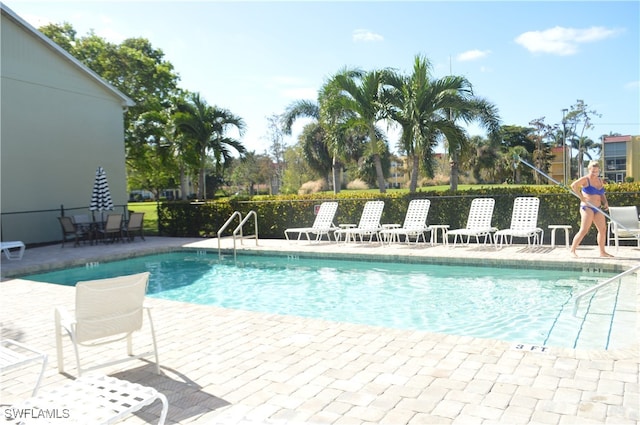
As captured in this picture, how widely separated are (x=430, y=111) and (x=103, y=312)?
459 inches

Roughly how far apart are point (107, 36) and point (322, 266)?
1733 cm

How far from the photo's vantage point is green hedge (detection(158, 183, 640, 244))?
37.7ft

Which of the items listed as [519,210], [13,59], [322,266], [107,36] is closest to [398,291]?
[322,266]

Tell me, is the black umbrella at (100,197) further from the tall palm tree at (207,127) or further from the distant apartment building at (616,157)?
the distant apartment building at (616,157)

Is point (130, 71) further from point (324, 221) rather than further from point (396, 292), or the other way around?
point (396, 292)

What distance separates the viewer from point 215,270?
37.3ft

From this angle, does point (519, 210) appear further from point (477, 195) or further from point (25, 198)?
point (25, 198)

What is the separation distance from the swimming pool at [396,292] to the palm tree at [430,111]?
4.83 m

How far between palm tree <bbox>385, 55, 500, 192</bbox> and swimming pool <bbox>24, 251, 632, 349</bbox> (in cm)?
483

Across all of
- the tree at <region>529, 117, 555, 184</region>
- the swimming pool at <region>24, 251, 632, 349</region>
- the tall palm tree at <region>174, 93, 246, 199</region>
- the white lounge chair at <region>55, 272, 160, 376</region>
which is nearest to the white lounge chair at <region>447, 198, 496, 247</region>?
the swimming pool at <region>24, 251, 632, 349</region>

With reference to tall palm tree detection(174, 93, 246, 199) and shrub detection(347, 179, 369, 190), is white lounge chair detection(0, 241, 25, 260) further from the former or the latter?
shrub detection(347, 179, 369, 190)

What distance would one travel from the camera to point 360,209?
561 inches

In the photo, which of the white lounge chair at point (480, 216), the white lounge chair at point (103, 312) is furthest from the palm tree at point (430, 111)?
the white lounge chair at point (103, 312)

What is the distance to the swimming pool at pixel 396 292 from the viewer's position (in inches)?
251
